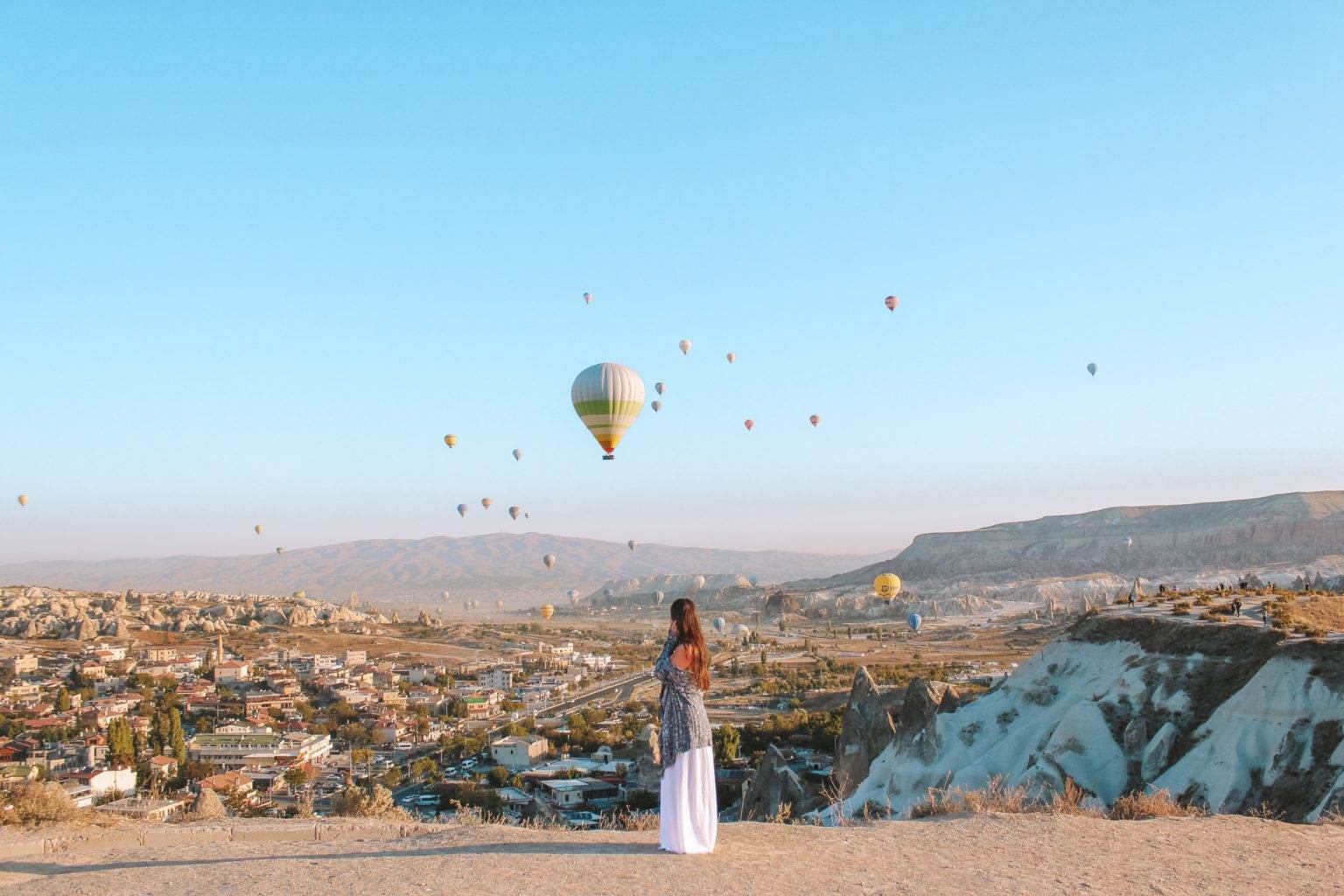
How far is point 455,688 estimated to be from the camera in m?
57.8

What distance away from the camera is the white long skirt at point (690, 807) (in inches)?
274

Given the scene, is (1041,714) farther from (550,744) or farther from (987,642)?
(987,642)

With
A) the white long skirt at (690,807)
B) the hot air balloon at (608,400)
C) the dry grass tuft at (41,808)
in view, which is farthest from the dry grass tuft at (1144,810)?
the hot air balloon at (608,400)

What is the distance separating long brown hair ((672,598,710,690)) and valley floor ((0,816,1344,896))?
3.95 ft

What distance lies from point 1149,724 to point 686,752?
12887 millimetres

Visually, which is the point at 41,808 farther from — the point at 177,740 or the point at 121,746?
the point at 177,740

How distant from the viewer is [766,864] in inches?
265

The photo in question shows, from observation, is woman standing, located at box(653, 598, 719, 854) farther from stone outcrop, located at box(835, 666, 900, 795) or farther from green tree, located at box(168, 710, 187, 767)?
green tree, located at box(168, 710, 187, 767)

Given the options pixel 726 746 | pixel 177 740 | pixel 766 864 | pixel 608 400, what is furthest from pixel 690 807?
pixel 177 740

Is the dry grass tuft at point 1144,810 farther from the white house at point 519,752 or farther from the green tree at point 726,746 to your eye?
the white house at point 519,752

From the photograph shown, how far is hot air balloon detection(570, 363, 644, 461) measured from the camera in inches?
1101

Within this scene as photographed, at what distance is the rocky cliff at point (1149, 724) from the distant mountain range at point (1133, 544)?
85.6m

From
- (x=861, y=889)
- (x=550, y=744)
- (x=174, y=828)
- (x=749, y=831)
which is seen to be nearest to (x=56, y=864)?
(x=174, y=828)

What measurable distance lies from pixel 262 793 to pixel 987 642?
53111mm
